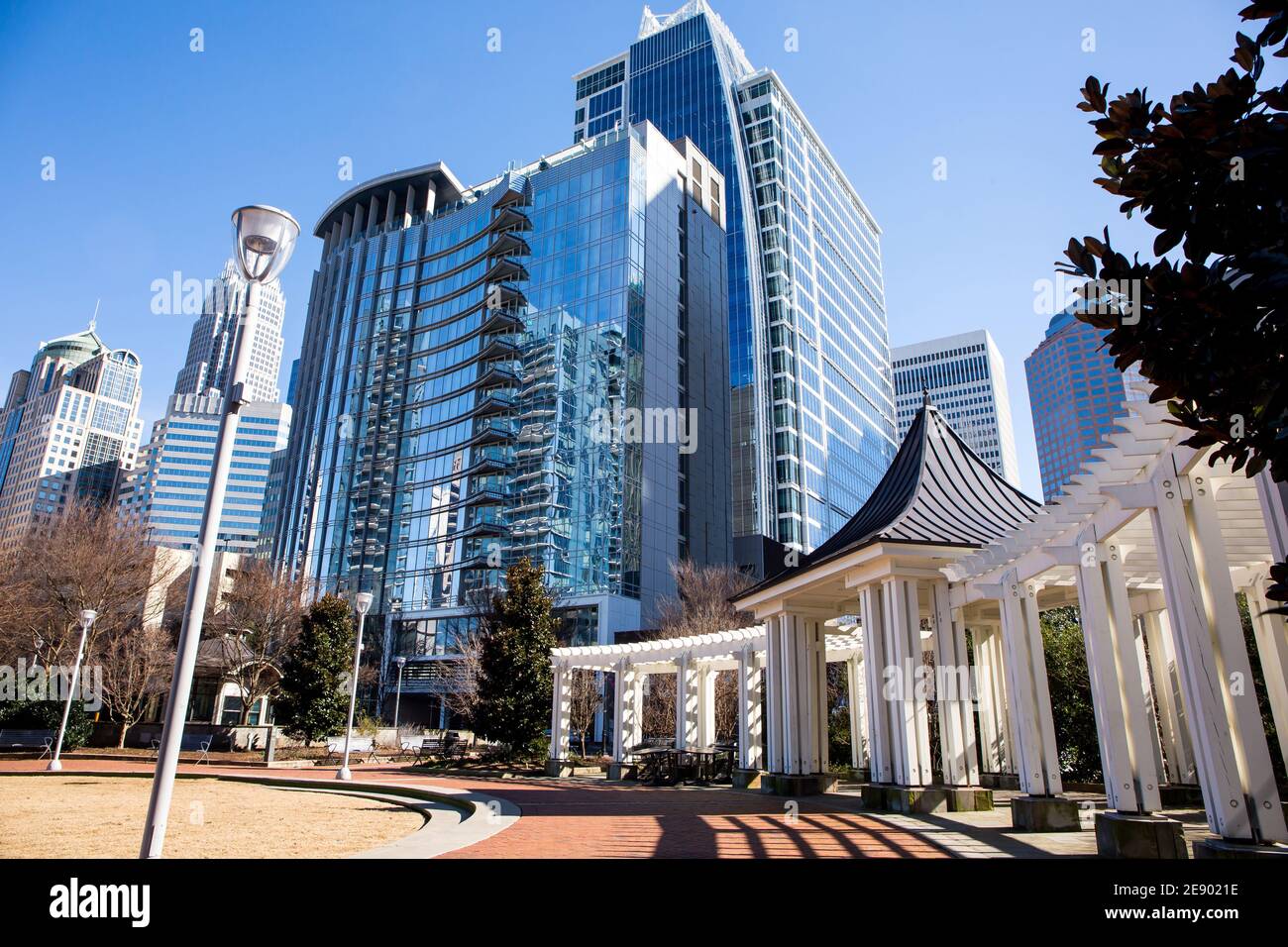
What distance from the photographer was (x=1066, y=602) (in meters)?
14.6

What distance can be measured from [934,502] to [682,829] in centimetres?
825

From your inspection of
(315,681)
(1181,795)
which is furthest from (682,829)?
(315,681)

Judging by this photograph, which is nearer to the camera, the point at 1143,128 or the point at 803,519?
the point at 1143,128

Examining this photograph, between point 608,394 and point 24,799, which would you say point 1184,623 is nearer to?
point 24,799

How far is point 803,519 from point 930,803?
6768 centimetres

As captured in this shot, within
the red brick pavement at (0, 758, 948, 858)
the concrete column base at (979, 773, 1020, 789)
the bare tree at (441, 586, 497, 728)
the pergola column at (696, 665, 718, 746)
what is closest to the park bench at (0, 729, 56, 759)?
the bare tree at (441, 586, 497, 728)

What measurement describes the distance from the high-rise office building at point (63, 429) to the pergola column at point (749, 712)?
5457 inches

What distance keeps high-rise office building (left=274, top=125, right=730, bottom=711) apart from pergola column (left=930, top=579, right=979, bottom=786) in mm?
36372

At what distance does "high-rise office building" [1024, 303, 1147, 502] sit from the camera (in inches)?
5207

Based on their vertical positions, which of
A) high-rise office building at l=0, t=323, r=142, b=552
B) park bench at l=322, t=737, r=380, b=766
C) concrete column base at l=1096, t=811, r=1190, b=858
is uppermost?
high-rise office building at l=0, t=323, r=142, b=552

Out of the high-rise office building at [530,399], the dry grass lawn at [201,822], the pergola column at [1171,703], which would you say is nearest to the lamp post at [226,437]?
the dry grass lawn at [201,822]

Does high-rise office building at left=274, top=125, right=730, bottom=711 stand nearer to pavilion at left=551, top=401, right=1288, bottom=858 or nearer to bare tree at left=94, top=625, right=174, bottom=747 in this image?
bare tree at left=94, top=625, right=174, bottom=747
